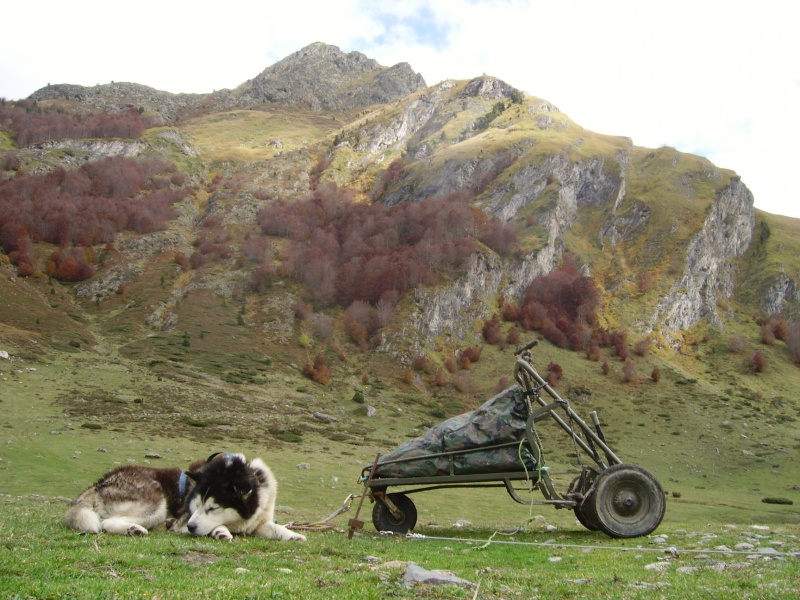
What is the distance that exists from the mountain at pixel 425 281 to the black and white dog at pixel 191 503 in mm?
30751

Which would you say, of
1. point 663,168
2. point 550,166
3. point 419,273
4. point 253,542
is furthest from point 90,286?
point 663,168

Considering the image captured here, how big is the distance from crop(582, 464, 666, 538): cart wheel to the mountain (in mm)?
33320

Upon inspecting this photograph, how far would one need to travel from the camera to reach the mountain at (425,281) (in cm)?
6438

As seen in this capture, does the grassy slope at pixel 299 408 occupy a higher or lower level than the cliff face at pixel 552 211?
lower

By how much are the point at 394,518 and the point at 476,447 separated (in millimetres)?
2527

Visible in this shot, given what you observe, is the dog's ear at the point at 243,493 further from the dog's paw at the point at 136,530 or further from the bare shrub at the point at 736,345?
the bare shrub at the point at 736,345

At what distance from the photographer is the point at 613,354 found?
87688mm

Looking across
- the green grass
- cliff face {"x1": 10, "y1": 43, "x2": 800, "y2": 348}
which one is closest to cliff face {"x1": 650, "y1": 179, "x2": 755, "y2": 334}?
cliff face {"x1": 10, "y1": 43, "x2": 800, "y2": 348}

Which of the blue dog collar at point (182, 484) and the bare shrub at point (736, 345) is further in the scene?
the bare shrub at point (736, 345)

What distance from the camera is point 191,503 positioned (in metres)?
8.35

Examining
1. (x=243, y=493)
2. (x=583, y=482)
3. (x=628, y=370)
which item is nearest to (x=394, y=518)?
(x=583, y=482)

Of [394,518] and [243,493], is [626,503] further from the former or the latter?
[243,493]

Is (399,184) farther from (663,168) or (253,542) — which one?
(253,542)

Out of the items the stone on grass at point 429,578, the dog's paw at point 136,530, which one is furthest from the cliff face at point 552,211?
the stone on grass at point 429,578
